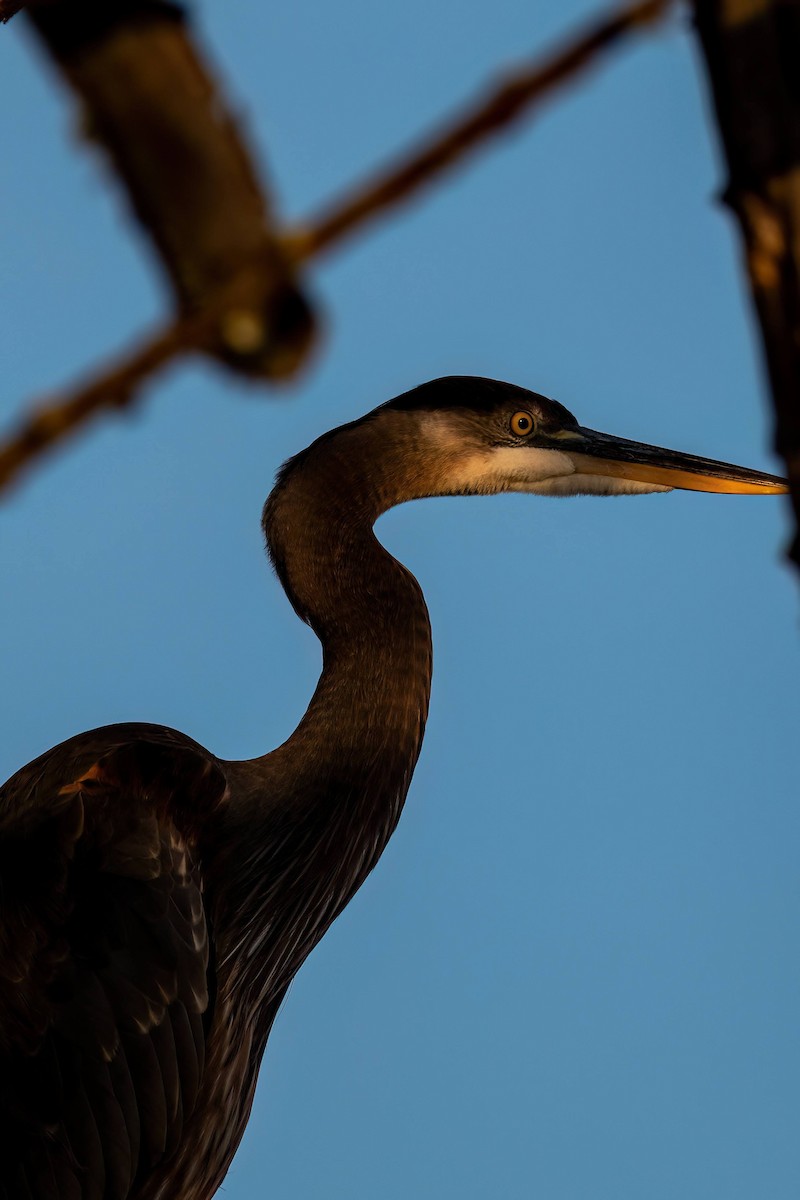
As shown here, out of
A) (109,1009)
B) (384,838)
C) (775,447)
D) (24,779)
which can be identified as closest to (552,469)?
(384,838)

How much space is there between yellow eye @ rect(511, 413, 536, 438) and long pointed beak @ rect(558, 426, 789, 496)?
0.12m

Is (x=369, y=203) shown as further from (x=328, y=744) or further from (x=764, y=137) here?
(x=328, y=744)

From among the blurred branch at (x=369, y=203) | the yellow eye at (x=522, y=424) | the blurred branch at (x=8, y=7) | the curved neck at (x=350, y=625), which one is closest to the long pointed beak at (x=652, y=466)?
the yellow eye at (x=522, y=424)

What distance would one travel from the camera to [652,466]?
5090 millimetres

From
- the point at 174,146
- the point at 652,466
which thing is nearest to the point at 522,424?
the point at 652,466

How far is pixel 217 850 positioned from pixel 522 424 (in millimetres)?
1918

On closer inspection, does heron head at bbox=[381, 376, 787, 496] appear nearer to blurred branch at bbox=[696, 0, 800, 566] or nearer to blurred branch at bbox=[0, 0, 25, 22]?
blurred branch at bbox=[0, 0, 25, 22]

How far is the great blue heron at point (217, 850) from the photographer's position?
364 cm

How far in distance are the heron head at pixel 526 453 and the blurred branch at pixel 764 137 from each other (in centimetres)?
351

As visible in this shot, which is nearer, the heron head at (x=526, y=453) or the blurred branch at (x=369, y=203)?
the blurred branch at (x=369, y=203)

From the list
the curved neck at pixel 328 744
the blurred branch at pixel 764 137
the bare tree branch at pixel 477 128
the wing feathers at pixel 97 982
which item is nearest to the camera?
the bare tree branch at pixel 477 128

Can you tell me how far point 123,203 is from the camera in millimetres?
826

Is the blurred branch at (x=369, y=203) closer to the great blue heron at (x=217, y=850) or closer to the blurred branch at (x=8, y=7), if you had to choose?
the blurred branch at (x=8, y=7)

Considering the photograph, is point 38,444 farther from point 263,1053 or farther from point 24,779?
point 263,1053
